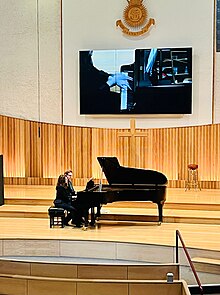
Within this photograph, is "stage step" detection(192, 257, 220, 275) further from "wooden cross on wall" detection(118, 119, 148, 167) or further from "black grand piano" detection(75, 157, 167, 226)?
"wooden cross on wall" detection(118, 119, 148, 167)

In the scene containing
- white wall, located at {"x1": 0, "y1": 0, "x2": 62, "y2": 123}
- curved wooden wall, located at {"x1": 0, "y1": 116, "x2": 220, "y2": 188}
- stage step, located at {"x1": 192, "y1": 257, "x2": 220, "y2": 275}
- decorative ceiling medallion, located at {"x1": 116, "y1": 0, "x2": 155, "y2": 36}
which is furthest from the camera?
white wall, located at {"x1": 0, "y1": 0, "x2": 62, "y2": 123}

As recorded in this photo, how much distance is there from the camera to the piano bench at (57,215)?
26.2 feet

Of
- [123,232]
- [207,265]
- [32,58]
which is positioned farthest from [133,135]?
[207,265]

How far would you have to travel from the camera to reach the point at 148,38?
36.6 feet

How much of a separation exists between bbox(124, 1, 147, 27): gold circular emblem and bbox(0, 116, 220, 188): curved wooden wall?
250 cm

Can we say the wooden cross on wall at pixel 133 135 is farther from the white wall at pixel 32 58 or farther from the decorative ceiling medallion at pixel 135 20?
the decorative ceiling medallion at pixel 135 20

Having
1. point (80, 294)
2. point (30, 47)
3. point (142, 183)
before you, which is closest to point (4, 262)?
point (80, 294)

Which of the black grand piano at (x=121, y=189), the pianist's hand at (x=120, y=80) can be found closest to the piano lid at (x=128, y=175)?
the black grand piano at (x=121, y=189)

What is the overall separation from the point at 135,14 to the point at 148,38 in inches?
24.8

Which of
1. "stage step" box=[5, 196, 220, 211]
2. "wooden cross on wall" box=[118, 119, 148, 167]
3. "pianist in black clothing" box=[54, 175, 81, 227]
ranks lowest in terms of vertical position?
"stage step" box=[5, 196, 220, 211]

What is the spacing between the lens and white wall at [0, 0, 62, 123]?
11625 mm

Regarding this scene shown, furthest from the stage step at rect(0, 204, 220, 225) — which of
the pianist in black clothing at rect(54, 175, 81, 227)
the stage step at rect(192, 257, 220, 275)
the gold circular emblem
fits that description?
the gold circular emblem

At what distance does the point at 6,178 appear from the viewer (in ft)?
38.8

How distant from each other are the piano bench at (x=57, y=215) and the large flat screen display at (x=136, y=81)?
384 cm
